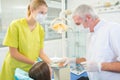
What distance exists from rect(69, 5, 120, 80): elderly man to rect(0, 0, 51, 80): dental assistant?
0.42 meters

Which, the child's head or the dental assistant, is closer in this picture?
the child's head

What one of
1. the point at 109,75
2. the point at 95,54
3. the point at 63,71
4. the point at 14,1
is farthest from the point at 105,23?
the point at 14,1

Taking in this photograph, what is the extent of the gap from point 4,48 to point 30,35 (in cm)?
130

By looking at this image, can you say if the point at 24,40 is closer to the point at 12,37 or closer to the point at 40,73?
the point at 12,37

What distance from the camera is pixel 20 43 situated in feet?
5.55

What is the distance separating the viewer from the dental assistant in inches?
64.9

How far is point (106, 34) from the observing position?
137 centimetres

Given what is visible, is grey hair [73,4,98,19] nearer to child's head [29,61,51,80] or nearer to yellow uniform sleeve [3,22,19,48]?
child's head [29,61,51,80]

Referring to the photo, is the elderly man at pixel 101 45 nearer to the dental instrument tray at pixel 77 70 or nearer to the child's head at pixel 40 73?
the child's head at pixel 40 73

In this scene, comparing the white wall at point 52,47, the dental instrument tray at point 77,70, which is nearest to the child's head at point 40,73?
the dental instrument tray at point 77,70

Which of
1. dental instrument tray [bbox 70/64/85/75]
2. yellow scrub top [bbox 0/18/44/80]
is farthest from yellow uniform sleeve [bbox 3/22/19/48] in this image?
dental instrument tray [bbox 70/64/85/75]

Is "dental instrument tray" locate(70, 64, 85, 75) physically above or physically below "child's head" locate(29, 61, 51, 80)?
below

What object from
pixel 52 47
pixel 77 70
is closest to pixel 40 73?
pixel 77 70

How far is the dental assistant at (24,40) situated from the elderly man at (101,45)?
1.36 feet
